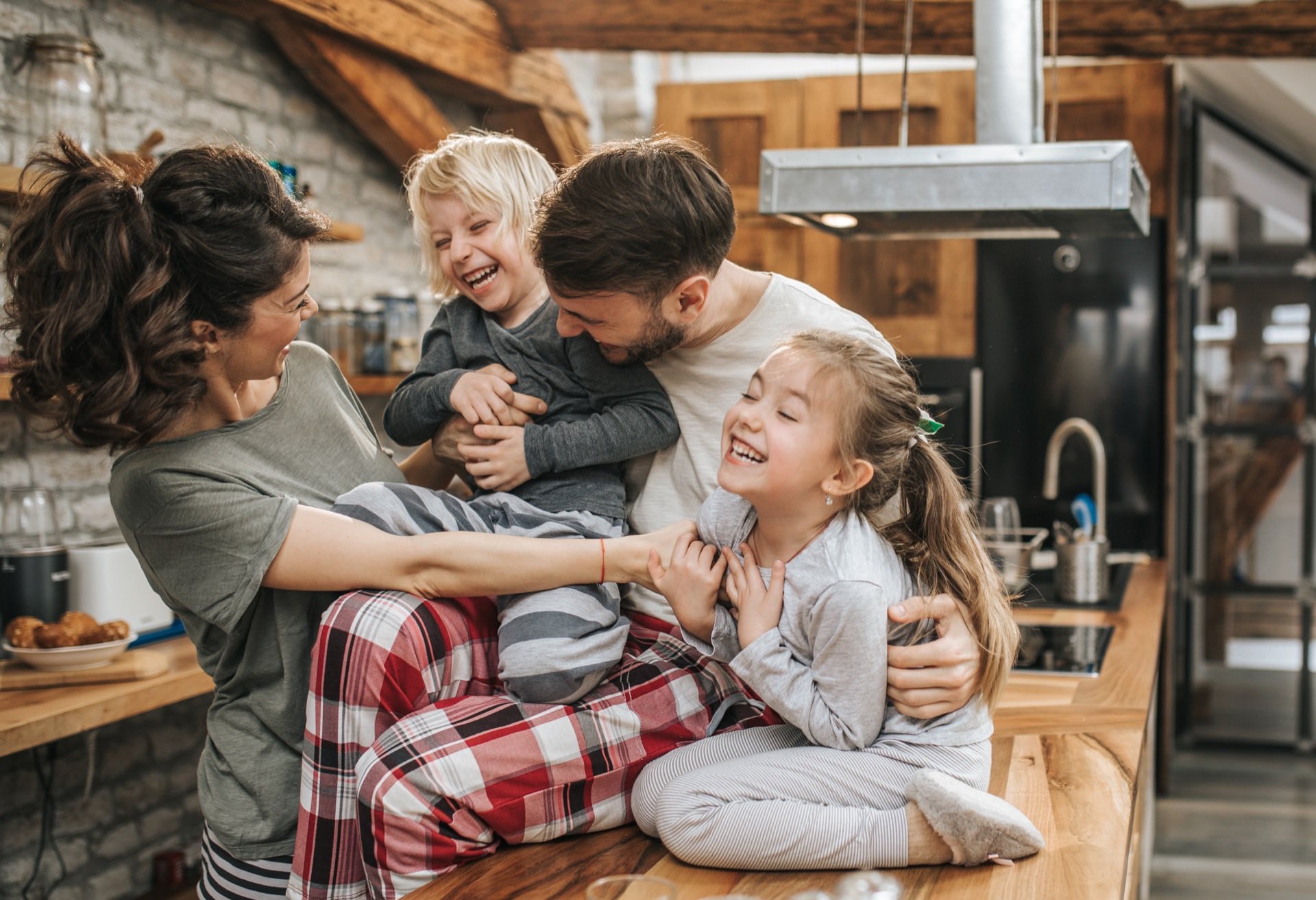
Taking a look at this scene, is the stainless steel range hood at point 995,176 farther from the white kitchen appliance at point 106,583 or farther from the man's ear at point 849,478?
the white kitchen appliance at point 106,583

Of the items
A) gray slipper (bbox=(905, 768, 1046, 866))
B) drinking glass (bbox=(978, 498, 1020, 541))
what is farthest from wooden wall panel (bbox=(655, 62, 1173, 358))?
gray slipper (bbox=(905, 768, 1046, 866))

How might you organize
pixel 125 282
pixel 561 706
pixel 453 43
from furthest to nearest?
pixel 453 43
pixel 561 706
pixel 125 282

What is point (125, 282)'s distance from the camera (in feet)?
5.00

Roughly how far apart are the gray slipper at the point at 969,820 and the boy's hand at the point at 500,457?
0.72 m

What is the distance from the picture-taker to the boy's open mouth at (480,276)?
6.29 ft

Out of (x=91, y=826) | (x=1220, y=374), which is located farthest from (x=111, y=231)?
(x=1220, y=374)

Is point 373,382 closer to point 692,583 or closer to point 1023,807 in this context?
point 692,583

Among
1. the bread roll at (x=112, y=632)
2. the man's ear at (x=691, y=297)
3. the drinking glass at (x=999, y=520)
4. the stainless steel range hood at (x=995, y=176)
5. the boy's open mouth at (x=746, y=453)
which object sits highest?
the stainless steel range hood at (x=995, y=176)

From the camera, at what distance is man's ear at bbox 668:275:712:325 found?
1679mm

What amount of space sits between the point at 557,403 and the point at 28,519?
191 centimetres

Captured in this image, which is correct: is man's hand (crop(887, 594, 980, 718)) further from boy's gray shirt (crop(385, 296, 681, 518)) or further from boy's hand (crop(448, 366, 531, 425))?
boy's hand (crop(448, 366, 531, 425))

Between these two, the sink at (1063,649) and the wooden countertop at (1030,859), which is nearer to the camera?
the wooden countertop at (1030,859)

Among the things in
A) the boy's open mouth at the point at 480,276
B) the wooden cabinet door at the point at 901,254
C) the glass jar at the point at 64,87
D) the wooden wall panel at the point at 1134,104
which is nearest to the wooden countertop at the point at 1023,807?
the boy's open mouth at the point at 480,276

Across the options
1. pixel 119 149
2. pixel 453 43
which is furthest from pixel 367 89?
pixel 119 149
